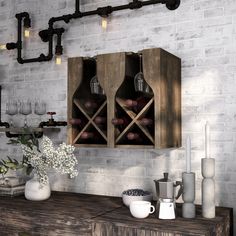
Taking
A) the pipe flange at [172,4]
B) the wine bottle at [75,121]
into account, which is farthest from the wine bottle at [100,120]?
the pipe flange at [172,4]

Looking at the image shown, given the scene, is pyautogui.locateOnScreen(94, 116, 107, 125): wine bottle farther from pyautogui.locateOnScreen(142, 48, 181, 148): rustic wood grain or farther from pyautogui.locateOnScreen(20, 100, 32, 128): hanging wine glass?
pyautogui.locateOnScreen(20, 100, 32, 128): hanging wine glass

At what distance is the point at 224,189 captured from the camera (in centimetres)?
250

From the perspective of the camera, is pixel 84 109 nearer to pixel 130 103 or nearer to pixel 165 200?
pixel 130 103

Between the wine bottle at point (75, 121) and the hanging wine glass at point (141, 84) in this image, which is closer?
the hanging wine glass at point (141, 84)

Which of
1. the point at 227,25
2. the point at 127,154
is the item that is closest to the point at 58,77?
the point at 127,154

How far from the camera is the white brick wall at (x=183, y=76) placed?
98.9 inches

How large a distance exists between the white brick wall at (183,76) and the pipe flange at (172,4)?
0.03 metres

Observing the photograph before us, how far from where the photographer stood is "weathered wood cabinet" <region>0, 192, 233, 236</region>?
2.01 meters

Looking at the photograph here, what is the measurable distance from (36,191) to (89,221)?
68 cm

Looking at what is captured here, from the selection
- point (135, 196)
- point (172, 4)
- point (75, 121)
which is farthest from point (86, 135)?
point (172, 4)

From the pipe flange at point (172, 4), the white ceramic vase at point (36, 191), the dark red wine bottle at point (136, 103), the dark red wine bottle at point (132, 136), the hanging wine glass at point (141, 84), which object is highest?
the pipe flange at point (172, 4)

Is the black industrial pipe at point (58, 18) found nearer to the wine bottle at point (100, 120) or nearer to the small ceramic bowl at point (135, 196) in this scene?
the wine bottle at point (100, 120)

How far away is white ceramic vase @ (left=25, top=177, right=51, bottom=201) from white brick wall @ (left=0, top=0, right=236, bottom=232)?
355mm

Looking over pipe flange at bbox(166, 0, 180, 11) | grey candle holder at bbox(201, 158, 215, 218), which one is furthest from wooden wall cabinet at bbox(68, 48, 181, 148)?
pipe flange at bbox(166, 0, 180, 11)
